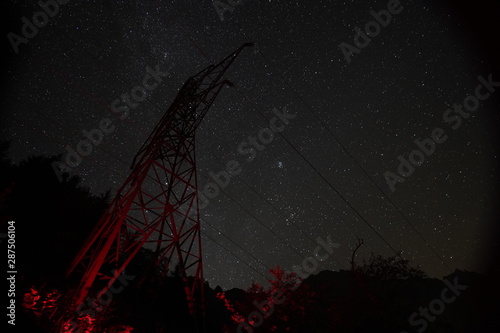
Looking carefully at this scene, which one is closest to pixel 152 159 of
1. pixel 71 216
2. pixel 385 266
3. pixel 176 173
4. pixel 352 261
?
pixel 176 173

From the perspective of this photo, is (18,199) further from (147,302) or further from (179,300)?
(179,300)

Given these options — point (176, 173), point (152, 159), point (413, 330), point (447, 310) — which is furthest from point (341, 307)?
point (447, 310)

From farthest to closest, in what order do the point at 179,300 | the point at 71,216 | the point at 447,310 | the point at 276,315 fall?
1. the point at 447,310
2. the point at 179,300
3. the point at 71,216
4. the point at 276,315

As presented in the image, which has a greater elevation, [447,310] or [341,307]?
[341,307]

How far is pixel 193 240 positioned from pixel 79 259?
4.34 metres

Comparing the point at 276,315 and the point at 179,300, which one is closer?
the point at 276,315

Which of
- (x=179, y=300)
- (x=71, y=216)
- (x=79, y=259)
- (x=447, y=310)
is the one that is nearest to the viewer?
(x=79, y=259)

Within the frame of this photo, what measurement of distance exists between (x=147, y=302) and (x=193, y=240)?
1563 cm

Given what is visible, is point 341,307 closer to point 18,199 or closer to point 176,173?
point 176,173

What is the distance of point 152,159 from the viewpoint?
11.0 m

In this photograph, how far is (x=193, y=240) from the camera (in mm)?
12352

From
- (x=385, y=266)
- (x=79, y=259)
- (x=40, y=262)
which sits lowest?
(x=385, y=266)

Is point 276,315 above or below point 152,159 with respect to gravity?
below

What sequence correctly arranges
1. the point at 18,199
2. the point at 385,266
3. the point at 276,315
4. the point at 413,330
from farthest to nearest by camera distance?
the point at 385,266
the point at 18,199
the point at 413,330
the point at 276,315
